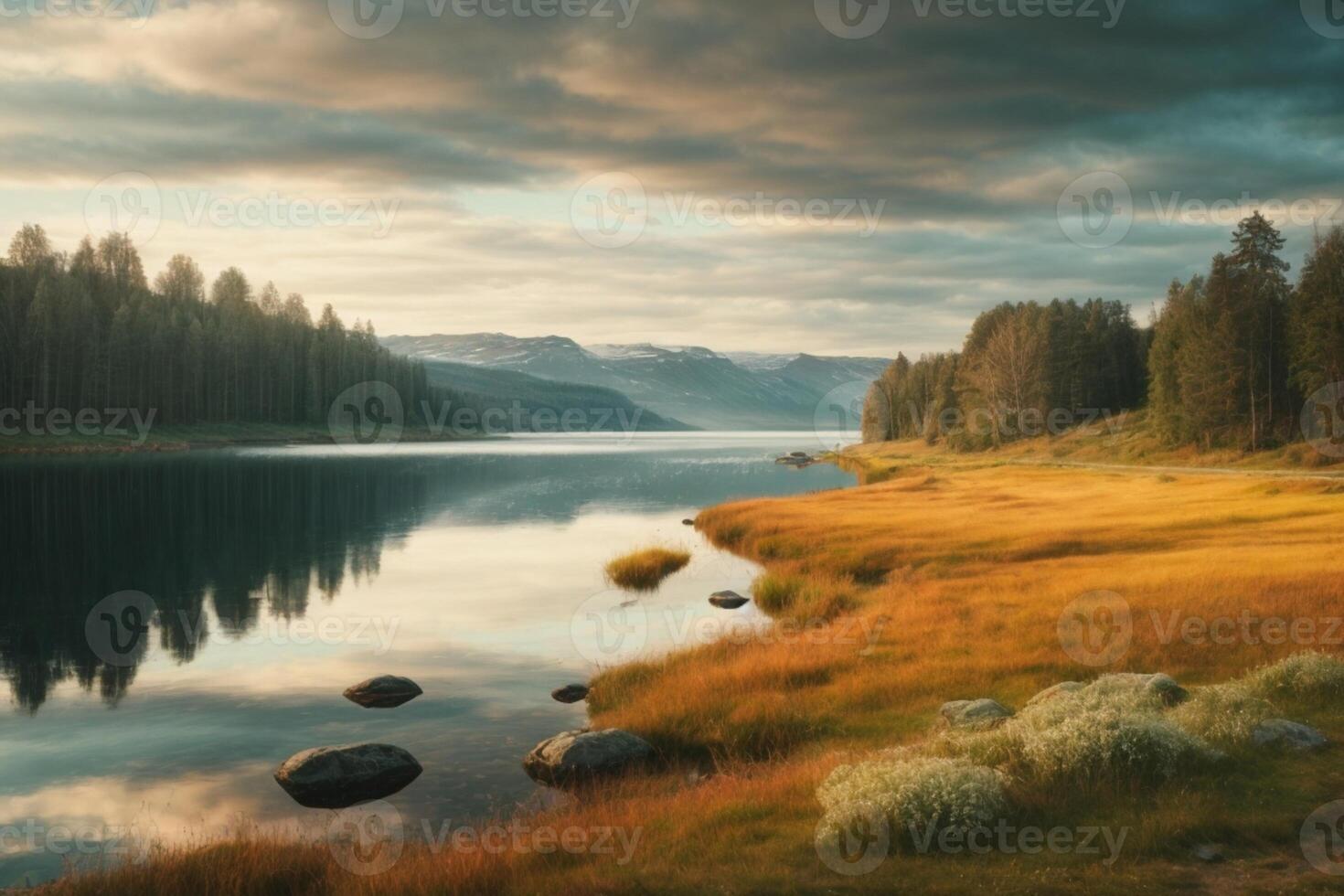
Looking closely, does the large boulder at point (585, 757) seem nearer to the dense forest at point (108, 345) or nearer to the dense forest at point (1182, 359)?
the dense forest at point (1182, 359)

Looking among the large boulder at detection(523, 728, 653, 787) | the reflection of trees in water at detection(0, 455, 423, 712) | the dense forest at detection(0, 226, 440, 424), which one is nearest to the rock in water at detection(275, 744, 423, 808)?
the large boulder at detection(523, 728, 653, 787)

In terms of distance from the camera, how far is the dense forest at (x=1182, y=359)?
87875 mm

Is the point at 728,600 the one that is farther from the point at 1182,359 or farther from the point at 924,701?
the point at 1182,359

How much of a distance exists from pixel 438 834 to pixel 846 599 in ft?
74.9

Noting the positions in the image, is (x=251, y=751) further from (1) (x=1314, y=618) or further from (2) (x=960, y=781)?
(1) (x=1314, y=618)

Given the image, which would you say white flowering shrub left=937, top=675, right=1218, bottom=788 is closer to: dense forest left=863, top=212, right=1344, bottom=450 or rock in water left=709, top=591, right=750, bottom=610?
rock in water left=709, top=591, right=750, bottom=610

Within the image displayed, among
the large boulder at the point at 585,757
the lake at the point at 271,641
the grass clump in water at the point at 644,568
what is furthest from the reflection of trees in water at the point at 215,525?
the large boulder at the point at 585,757

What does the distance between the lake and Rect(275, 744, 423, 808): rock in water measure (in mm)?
427

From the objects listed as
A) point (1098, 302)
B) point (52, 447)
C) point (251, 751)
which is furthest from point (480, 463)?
point (251, 751)

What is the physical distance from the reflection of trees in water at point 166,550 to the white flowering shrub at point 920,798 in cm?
2267

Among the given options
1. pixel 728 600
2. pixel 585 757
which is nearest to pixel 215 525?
pixel 728 600

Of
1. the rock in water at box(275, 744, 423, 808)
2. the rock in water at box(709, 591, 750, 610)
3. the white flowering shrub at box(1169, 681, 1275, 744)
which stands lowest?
the rock in water at box(709, 591, 750, 610)

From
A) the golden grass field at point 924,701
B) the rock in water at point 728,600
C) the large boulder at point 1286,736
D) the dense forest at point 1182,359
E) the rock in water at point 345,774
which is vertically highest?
the dense forest at point 1182,359

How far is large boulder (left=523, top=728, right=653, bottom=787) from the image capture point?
18.1 meters
